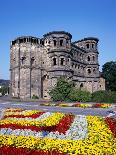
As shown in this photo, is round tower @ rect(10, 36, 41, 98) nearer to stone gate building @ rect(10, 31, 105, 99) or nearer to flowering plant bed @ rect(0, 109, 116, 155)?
→ stone gate building @ rect(10, 31, 105, 99)

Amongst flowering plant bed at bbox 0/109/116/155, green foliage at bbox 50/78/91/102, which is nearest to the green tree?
green foliage at bbox 50/78/91/102

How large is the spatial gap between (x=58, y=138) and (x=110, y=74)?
7151 cm

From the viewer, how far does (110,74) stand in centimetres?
8400

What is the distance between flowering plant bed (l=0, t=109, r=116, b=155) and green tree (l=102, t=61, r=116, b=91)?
62.2 m

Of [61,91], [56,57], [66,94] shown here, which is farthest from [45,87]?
[66,94]

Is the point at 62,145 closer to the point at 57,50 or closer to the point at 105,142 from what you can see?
the point at 105,142

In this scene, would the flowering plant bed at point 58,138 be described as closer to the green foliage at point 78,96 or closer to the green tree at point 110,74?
the green foliage at point 78,96

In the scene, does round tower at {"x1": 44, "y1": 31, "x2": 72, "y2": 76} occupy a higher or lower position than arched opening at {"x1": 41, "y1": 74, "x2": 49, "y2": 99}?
higher

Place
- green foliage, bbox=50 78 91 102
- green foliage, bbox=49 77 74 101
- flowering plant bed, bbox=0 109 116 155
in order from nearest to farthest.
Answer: flowering plant bed, bbox=0 109 116 155
green foliage, bbox=50 78 91 102
green foliage, bbox=49 77 74 101

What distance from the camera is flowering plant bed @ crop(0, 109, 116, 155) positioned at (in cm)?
1166

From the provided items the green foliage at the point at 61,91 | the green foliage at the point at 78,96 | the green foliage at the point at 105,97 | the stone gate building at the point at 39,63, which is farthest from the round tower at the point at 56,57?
the green foliage at the point at 78,96

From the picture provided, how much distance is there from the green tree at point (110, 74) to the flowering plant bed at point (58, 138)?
62.2m

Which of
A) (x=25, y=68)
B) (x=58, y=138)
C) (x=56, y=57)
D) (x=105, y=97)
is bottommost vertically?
(x=58, y=138)

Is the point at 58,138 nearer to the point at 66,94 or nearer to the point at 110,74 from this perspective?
the point at 66,94
